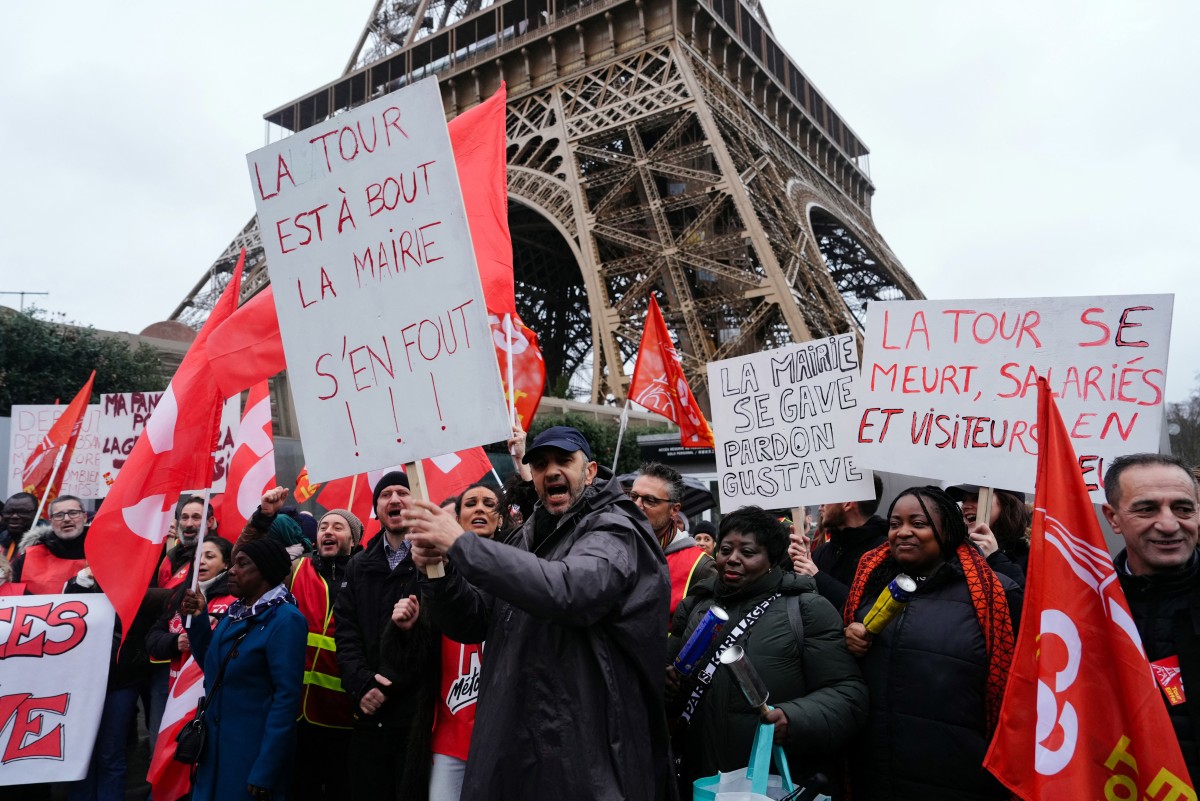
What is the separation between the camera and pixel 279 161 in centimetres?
260

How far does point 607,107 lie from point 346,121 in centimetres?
2212

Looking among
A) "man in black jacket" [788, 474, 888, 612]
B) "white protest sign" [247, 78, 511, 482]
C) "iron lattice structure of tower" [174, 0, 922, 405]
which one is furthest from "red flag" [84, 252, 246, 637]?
"iron lattice structure of tower" [174, 0, 922, 405]

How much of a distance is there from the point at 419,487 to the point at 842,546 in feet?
7.53

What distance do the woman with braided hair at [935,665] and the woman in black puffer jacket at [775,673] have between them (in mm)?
95

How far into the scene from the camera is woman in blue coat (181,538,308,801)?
2969mm

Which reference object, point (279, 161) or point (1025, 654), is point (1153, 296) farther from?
point (279, 161)

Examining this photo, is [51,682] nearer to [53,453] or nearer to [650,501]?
[650,501]

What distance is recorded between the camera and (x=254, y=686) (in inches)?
121

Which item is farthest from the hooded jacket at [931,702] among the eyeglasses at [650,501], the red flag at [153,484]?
the red flag at [153,484]

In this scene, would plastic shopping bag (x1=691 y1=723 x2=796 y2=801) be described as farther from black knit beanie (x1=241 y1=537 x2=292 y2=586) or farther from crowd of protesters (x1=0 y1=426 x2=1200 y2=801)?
black knit beanie (x1=241 y1=537 x2=292 y2=586)

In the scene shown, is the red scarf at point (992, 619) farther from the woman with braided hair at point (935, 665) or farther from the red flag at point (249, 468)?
the red flag at point (249, 468)

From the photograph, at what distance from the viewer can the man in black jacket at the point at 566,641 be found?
1844 millimetres

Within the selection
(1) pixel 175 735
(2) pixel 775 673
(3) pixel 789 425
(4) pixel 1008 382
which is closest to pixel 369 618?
(1) pixel 175 735

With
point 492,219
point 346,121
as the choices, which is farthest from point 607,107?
point 346,121
